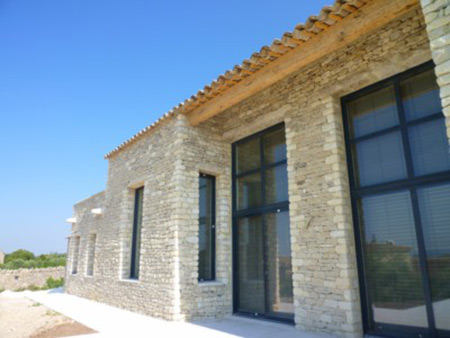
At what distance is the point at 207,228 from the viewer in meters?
7.05

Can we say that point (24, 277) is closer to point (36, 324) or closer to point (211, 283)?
point (36, 324)

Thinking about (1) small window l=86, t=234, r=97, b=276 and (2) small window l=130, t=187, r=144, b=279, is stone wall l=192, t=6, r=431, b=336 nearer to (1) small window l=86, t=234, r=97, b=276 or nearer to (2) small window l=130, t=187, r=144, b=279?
(2) small window l=130, t=187, r=144, b=279

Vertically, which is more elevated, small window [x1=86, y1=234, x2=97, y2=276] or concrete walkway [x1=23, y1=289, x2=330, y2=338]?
small window [x1=86, y1=234, x2=97, y2=276]

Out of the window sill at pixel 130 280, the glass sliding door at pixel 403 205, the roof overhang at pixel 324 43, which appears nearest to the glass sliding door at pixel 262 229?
the roof overhang at pixel 324 43

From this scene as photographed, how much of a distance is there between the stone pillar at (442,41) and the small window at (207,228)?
520 cm

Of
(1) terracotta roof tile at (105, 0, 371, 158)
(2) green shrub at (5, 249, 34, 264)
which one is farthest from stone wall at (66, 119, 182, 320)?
(2) green shrub at (5, 249, 34, 264)

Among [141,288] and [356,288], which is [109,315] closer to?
[141,288]

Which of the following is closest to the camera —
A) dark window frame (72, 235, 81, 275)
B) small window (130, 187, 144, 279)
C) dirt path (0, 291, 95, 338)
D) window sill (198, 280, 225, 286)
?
dirt path (0, 291, 95, 338)

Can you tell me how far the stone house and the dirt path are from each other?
1486 mm

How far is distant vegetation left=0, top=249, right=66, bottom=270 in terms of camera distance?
1110 inches

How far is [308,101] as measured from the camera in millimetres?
5562

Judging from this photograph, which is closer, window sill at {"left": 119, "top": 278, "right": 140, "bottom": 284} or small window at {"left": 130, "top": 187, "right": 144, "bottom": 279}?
window sill at {"left": 119, "top": 278, "right": 140, "bottom": 284}

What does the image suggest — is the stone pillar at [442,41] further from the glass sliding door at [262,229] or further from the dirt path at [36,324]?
the dirt path at [36,324]

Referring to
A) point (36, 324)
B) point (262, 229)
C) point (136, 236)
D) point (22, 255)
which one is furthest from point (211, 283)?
point (22, 255)
